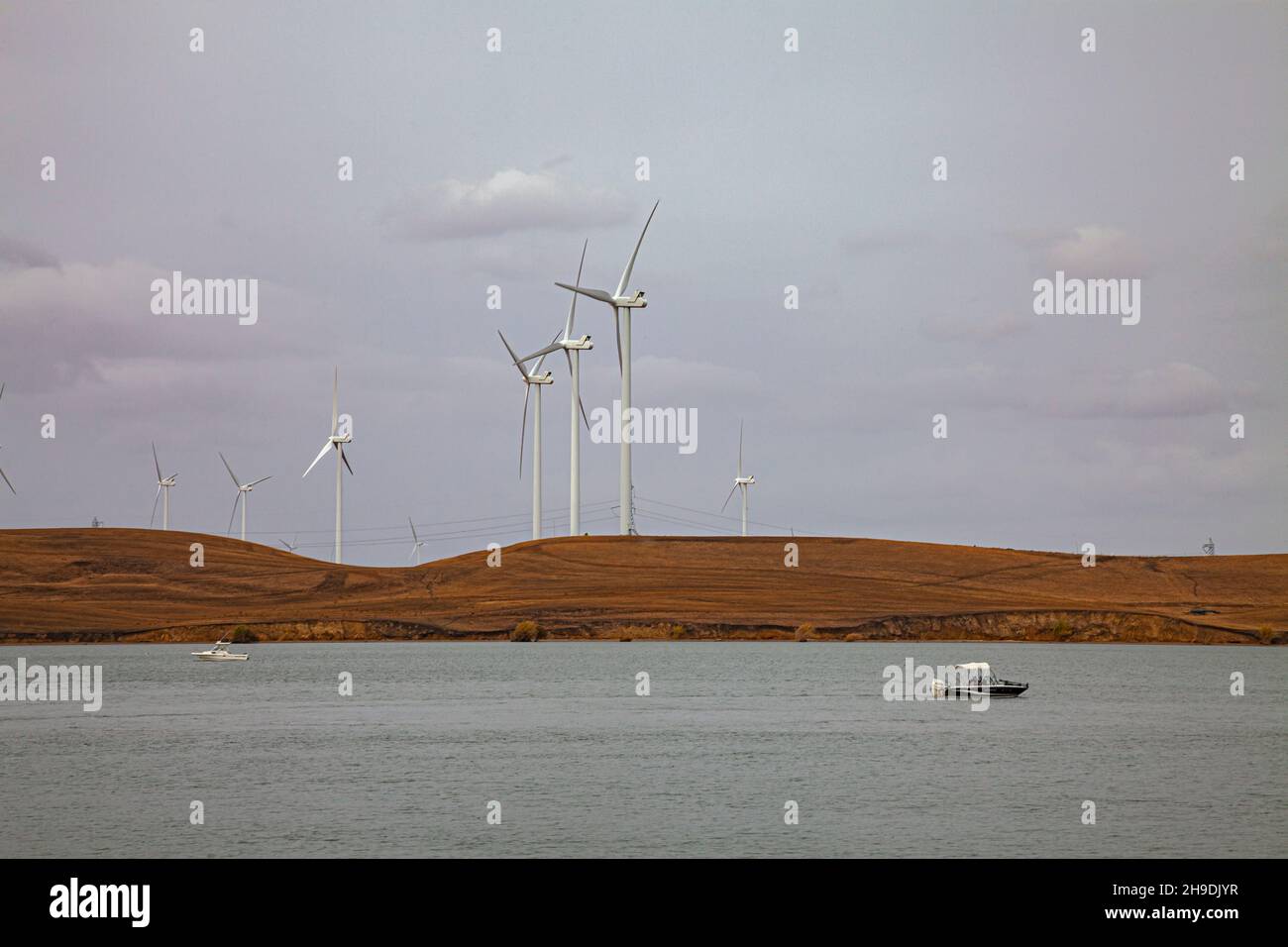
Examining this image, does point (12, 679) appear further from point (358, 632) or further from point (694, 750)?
point (694, 750)

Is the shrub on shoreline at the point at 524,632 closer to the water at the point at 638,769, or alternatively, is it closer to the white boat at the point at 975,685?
the water at the point at 638,769

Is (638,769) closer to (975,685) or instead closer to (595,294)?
(975,685)

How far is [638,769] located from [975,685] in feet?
174

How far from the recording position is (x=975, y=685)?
11344 cm

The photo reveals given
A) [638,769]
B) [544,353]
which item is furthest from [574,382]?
[638,769]

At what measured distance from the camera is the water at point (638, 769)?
1964 inches

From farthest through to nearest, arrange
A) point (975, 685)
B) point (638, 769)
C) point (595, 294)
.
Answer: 1. point (595, 294)
2. point (975, 685)
3. point (638, 769)

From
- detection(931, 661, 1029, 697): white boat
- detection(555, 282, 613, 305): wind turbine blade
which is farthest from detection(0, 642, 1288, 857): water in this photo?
detection(555, 282, 613, 305): wind turbine blade

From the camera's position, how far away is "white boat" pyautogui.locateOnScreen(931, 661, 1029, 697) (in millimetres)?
109812

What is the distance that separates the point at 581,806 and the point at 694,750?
1891 centimetres

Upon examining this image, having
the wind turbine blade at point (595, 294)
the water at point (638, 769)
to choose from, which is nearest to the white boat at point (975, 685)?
the water at point (638, 769)

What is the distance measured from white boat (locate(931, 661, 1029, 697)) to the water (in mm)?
1705

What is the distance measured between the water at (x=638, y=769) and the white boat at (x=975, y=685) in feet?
5.59

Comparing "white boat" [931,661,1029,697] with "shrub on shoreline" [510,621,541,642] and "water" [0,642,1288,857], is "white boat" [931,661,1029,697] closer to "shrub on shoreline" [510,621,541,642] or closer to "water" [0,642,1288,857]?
"water" [0,642,1288,857]
